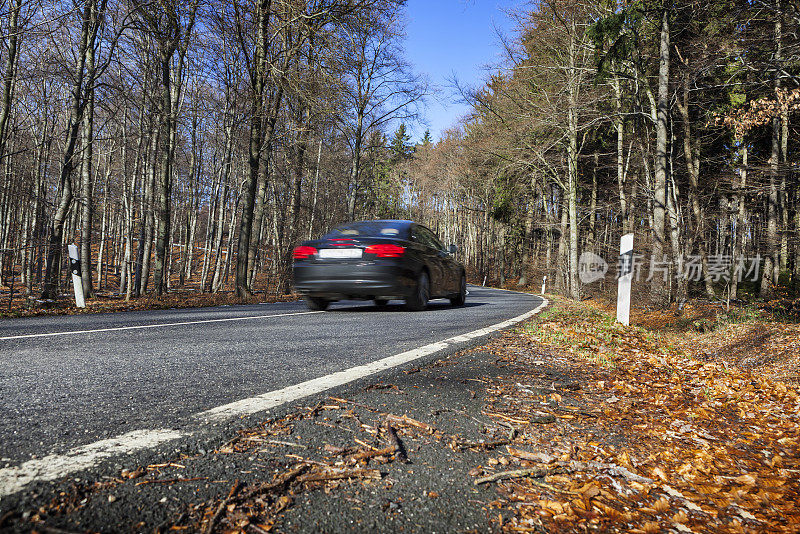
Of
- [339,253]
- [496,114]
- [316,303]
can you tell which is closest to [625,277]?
[339,253]

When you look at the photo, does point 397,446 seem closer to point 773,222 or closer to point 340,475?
point 340,475

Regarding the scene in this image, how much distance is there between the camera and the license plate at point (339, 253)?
25.0ft

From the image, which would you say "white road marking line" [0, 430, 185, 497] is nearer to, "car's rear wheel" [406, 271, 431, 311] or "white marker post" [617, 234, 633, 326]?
"white marker post" [617, 234, 633, 326]

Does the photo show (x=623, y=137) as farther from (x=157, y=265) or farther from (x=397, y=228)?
(x=157, y=265)

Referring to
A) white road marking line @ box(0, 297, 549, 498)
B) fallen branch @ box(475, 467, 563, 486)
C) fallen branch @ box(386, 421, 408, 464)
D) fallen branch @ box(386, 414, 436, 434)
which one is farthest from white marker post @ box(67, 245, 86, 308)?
fallen branch @ box(475, 467, 563, 486)

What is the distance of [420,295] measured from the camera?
838 centimetres

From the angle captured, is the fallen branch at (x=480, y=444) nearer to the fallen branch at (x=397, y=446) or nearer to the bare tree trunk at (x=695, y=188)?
the fallen branch at (x=397, y=446)

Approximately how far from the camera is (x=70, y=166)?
1034 cm

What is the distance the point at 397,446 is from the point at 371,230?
664 centimetres

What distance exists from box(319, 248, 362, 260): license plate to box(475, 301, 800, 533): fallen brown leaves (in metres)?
4.56

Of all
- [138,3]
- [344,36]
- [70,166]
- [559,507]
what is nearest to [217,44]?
[138,3]

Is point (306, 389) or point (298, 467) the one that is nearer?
point (298, 467)

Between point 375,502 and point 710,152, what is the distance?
969 inches

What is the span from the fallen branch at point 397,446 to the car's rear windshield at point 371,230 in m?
6.22
